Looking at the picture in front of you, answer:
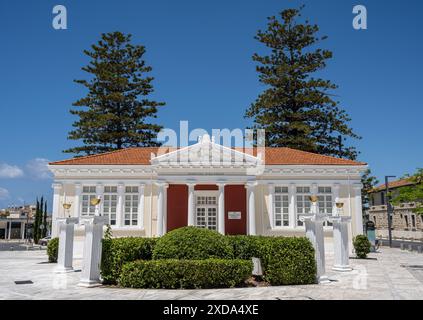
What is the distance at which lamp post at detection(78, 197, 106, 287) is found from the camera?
12.0 metres

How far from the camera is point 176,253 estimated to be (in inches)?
460

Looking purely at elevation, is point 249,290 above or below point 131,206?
below

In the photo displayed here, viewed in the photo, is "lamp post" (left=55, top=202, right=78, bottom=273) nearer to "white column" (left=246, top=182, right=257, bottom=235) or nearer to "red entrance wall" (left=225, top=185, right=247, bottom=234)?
"white column" (left=246, top=182, right=257, bottom=235)

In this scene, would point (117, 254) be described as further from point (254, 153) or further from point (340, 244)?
point (254, 153)

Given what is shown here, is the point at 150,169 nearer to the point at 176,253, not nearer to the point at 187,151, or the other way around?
the point at 187,151

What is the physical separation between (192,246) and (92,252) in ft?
11.1

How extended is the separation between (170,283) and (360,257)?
14.2 metres

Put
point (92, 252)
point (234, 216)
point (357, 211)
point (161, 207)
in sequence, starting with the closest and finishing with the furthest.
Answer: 1. point (92, 252)
2. point (161, 207)
3. point (357, 211)
4. point (234, 216)

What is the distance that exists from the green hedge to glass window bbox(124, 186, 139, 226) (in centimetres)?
1288

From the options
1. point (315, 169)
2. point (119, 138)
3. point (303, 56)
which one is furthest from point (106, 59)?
point (315, 169)

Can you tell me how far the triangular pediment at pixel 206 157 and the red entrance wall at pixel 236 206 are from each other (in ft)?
7.41

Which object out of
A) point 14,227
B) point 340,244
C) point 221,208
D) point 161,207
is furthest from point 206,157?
point 14,227

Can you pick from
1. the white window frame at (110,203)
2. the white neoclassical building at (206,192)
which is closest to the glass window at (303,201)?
the white neoclassical building at (206,192)

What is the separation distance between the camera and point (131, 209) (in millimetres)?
23688
